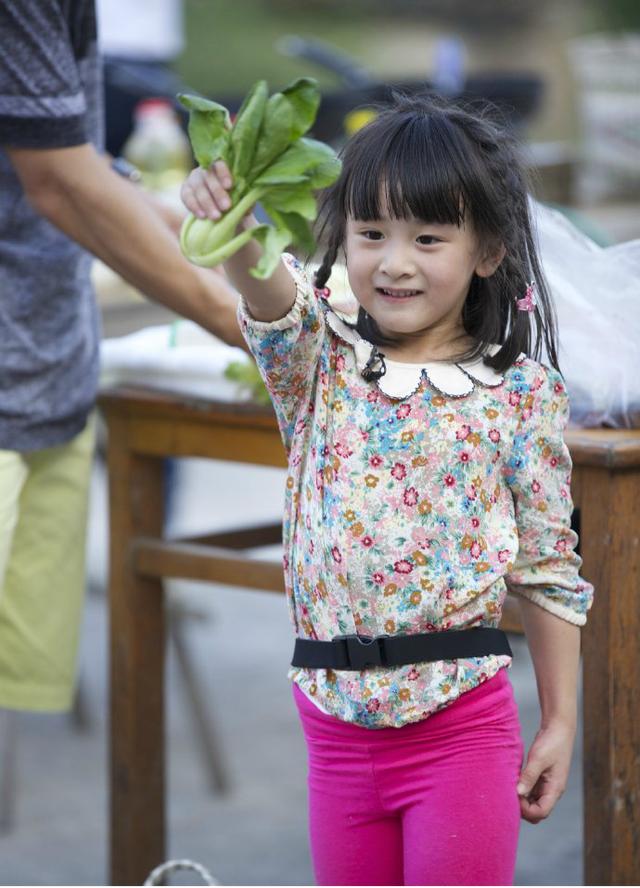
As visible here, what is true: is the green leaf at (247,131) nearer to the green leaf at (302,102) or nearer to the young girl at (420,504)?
the green leaf at (302,102)

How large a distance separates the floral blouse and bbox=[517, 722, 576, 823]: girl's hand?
0.12 meters

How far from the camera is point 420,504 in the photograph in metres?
1.63

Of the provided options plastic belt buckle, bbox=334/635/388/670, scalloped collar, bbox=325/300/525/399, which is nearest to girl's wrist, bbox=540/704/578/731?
plastic belt buckle, bbox=334/635/388/670

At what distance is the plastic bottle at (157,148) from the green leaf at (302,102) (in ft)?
8.42

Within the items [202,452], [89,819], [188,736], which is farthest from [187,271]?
[188,736]

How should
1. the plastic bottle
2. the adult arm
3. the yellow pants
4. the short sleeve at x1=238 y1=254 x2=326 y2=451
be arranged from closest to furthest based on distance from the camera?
the short sleeve at x1=238 y1=254 x2=326 y2=451
the adult arm
the yellow pants
the plastic bottle

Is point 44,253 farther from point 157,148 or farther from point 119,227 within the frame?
point 157,148

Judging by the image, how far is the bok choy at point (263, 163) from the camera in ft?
4.72

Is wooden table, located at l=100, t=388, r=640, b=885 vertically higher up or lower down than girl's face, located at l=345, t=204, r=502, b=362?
lower down

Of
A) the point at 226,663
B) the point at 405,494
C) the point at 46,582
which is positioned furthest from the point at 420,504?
the point at 226,663

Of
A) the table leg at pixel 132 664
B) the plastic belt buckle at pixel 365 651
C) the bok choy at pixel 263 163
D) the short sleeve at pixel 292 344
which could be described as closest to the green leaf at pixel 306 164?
the bok choy at pixel 263 163

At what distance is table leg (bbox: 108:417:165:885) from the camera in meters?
2.58

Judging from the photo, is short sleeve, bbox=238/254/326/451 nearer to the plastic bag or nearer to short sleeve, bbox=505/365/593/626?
short sleeve, bbox=505/365/593/626

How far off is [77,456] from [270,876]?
97 centimetres
